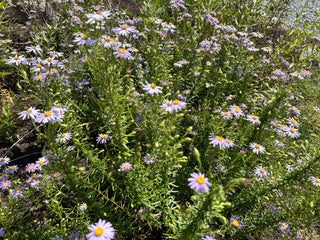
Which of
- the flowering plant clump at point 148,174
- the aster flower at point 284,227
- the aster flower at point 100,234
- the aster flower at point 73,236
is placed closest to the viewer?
the aster flower at point 100,234

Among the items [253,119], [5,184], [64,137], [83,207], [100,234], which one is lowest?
[5,184]

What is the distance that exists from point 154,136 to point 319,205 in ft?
5.61

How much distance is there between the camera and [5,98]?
3.61 m

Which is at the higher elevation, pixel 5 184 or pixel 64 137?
pixel 64 137

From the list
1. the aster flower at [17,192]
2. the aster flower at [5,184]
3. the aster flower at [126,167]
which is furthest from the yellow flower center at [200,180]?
the aster flower at [5,184]

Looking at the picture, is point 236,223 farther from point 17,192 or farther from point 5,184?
point 5,184

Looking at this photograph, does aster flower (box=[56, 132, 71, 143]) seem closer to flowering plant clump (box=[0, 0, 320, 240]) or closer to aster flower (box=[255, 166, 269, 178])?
flowering plant clump (box=[0, 0, 320, 240])

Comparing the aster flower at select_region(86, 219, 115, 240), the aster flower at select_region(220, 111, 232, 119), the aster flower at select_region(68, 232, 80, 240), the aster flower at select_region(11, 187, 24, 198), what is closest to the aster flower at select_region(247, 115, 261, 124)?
the aster flower at select_region(220, 111, 232, 119)

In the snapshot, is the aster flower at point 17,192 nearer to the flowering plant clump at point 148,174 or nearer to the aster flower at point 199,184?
the flowering plant clump at point 148,174

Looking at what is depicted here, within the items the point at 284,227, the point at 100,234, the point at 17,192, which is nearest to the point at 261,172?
the point at 284,227

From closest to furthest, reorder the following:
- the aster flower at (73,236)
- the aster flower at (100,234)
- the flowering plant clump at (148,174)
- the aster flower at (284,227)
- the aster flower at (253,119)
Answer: the aster flower at (100,234) → the flowering plant clump at (148,174) → the aster flower at (73,236) → the aster flower at (284,227) → the aster flower at (253,119)

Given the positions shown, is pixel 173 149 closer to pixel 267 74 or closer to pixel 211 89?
pixel 211 89

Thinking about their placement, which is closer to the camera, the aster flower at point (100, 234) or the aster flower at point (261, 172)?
the aster flower at point (100, 234)

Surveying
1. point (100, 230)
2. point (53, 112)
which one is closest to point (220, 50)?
point (53, 112)
